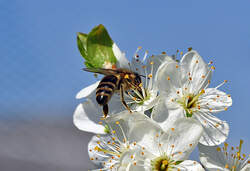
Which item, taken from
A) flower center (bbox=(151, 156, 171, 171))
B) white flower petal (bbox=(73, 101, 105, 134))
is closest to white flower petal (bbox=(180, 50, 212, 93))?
flower center (bbox=(151, 156, 171, 171))

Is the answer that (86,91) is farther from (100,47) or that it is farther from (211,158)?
(211,158)

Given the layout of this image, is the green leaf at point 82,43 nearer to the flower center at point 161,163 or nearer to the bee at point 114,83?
the bee at point 114,83

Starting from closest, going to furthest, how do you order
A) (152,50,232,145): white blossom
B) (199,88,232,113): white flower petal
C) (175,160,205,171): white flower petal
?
(175,160,205,171): white flower petal
(152,50,232,145): white blossom
(199,88,232,113): white flower petal

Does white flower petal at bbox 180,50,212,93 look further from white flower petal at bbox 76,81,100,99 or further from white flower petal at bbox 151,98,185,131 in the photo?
white flower petal at bbox 76,81,100,99

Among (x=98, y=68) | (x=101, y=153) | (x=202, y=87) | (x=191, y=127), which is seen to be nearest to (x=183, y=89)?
(x=202, y=87)

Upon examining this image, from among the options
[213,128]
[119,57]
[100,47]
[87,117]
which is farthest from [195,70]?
[87,117]

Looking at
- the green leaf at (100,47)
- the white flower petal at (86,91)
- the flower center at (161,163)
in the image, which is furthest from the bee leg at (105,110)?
the flower center at (161,163)
